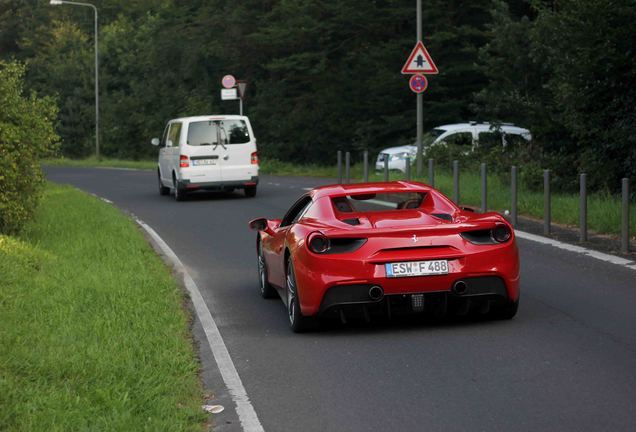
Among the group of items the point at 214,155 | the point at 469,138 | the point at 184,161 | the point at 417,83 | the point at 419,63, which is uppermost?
the point at 419,63

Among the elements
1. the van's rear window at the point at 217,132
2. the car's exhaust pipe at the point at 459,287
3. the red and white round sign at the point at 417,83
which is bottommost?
the car's exhaust pipe at the point at 459,287

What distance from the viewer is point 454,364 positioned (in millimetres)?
8172

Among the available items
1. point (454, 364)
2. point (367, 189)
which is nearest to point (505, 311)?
point (367, 189)

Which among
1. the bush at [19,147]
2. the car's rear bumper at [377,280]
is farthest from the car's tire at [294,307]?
the bush at [19,147]

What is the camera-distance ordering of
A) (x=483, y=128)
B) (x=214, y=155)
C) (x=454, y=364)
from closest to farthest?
1. (x=454, y=364)
2. (x=214, y=155)
3. (x=483, y=128)

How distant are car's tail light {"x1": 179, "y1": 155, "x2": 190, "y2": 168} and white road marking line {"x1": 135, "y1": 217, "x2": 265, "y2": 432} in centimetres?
1268

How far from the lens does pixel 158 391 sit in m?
7.27

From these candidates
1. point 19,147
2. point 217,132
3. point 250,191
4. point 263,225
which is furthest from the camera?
point 250,191

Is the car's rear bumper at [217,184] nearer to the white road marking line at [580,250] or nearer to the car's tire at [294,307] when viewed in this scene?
the white road marking line at [580,250]

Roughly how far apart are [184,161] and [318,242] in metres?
17.7

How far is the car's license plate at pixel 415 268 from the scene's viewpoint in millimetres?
9219

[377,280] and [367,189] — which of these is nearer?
[377,280]

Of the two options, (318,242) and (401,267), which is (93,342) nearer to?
(318,242)

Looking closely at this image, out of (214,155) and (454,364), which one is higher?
(214,155)
